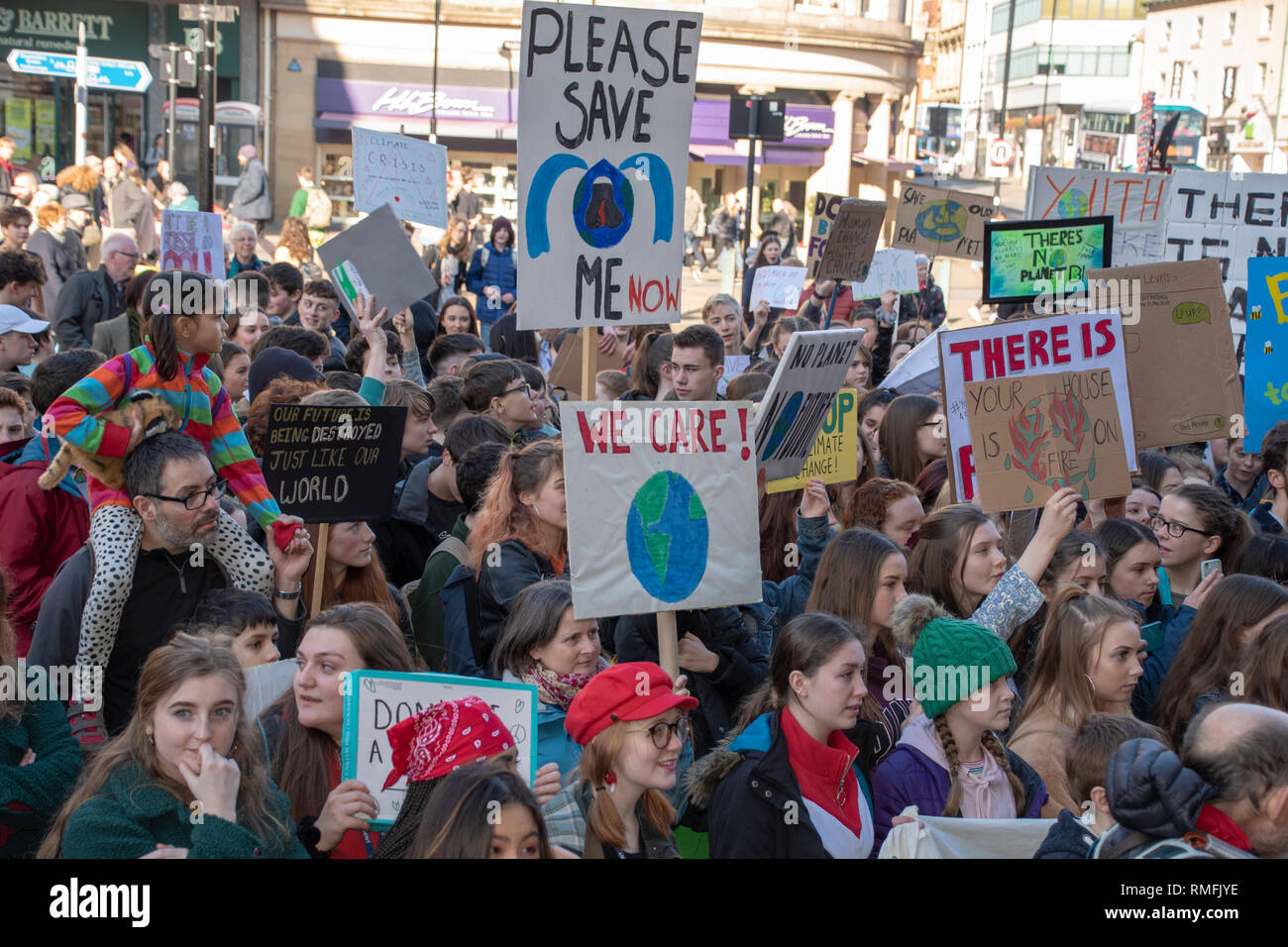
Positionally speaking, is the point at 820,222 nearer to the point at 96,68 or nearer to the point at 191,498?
the point at 191,498

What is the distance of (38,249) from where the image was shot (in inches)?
458

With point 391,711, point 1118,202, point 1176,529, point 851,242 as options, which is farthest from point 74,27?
point 391,711

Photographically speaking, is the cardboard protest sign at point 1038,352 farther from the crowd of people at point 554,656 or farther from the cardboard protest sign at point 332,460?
the cardboard protest sign at point 332,460

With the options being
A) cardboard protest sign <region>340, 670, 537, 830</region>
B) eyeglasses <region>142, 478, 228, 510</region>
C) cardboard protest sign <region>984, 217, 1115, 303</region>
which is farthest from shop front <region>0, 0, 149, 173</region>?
cardboard protest sign <region>340, 670, 537, 830</region>

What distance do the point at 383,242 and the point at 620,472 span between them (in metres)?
4.57

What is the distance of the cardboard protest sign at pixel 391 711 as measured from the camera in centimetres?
338

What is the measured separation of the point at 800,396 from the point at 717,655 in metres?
1.21

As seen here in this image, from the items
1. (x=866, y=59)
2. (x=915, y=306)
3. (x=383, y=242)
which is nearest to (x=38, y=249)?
(x=383, y=242)

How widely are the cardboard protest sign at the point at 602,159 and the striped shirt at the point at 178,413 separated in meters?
1.12

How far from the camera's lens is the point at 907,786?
12.3 ft
